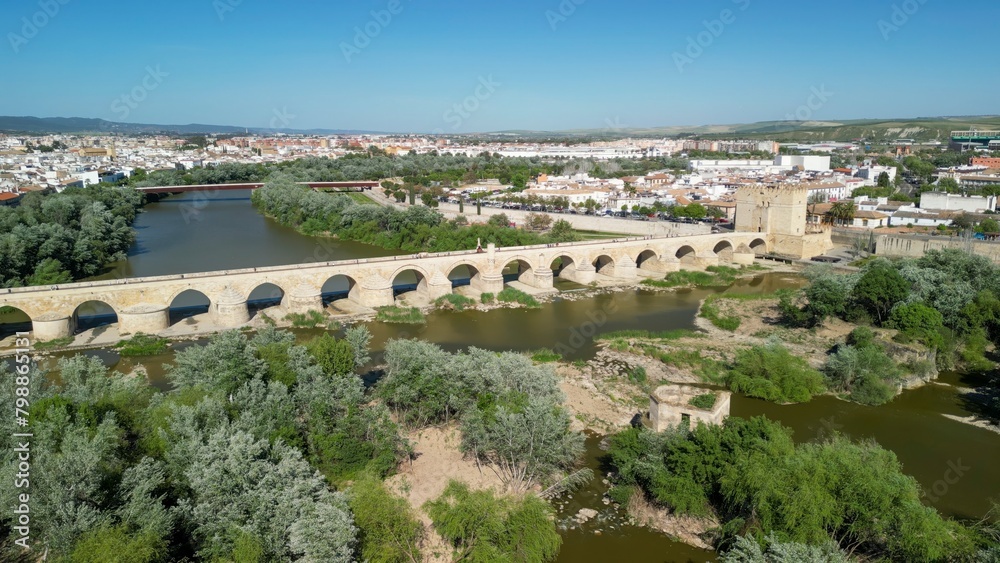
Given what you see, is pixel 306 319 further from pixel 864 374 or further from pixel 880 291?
pixel 880 291

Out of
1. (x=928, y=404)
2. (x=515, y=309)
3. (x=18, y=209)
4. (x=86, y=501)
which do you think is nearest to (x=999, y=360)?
(x=928, y=404)

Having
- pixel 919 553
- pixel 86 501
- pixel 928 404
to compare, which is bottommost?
pixel 928 404

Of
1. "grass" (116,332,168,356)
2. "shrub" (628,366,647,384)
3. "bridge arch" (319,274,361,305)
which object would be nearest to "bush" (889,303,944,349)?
"shrub" (628,366,647,384)

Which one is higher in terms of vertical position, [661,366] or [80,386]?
[80,386]

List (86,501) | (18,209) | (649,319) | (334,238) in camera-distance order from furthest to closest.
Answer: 1. (334,238)
2. (18,209)
3. (649,319)
4. (86,501)

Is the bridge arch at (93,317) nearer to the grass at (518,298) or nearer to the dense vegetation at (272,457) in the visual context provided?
the dense vegetation at (272,457)

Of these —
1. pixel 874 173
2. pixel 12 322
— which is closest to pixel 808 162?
pixel 874 173

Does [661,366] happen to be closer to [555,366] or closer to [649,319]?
[555,366]

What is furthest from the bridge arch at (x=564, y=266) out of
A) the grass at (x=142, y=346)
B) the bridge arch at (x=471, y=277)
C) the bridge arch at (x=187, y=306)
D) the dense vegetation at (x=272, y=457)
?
the grass at (x=142, y=346)
